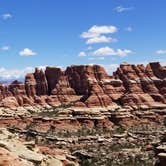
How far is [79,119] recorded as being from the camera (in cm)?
16312

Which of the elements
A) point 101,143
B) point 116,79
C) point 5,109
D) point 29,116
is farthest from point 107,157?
point 116,79

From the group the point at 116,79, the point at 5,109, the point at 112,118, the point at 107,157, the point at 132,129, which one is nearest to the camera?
the point at 107,157

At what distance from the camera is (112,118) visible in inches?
6590

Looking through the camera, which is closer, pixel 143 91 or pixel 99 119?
pixel 99 119

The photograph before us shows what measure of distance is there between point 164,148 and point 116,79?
509ft

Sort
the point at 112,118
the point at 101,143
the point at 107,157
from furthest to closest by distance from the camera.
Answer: the point at 112,118
the point at 101,143
the point at 107,157

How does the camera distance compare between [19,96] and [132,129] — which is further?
[19,96]

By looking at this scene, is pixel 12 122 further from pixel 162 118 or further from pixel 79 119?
pixel 162 118

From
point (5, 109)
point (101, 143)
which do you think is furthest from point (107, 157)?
point (5, 109)

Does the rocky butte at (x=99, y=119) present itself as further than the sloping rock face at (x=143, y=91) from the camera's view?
No

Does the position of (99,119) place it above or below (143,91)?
below

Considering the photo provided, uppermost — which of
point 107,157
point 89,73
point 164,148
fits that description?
point 89,73

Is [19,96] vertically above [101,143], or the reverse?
[19,96]

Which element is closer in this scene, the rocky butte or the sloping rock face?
the rocky butte
